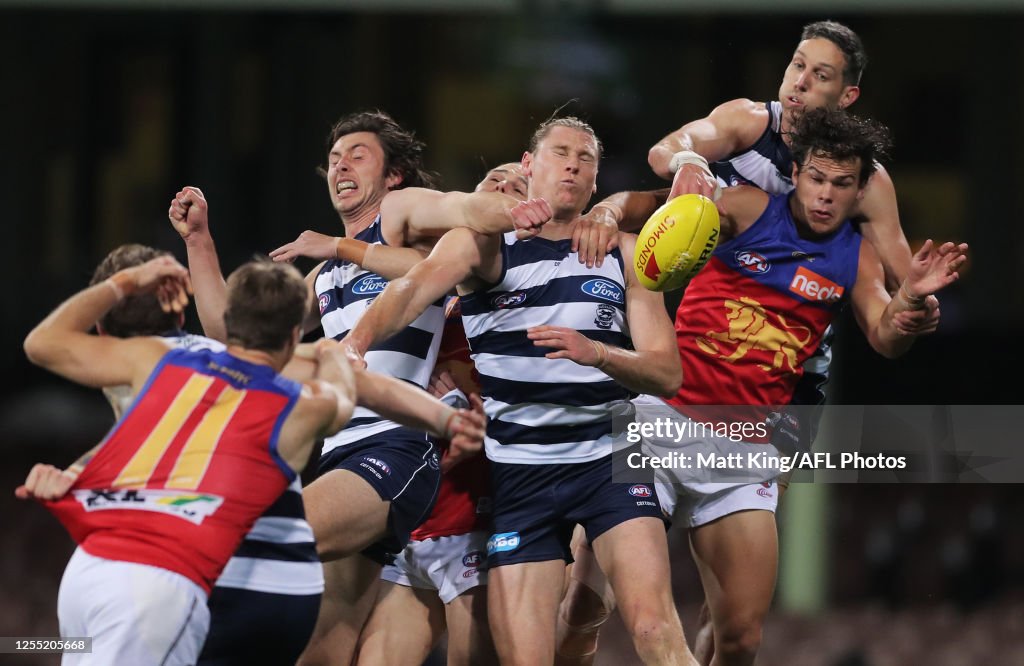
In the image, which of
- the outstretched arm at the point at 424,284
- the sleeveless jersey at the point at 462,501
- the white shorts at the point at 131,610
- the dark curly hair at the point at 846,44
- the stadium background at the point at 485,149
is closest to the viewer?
the white shorts at the point at 131,610

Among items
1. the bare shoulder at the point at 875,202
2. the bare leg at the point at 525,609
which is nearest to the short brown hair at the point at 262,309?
the bare leg at the point at 525,609

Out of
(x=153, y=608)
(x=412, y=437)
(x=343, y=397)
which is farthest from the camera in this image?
(x=412, y=437)

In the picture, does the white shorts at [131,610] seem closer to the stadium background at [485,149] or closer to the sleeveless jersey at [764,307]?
the sleeveless jersey at [764,307]

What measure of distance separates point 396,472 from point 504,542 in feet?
1.57

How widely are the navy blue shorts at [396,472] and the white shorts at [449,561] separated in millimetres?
129

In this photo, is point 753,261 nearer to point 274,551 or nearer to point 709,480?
point 709,480

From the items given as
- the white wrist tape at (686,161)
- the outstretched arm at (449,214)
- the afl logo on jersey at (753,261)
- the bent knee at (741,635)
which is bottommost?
the bent knee at (741,635)

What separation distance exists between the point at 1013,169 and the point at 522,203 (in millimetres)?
10997

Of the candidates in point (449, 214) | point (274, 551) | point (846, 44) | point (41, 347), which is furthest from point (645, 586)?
point (846, 44)

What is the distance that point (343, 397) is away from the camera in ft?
13.7

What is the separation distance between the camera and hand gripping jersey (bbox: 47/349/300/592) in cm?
390

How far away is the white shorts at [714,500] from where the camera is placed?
17.7ft

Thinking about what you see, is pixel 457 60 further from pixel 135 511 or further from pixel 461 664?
pixel 135 511

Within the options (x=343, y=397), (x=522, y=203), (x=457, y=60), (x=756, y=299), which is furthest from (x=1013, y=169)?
(x=343, y=397)
